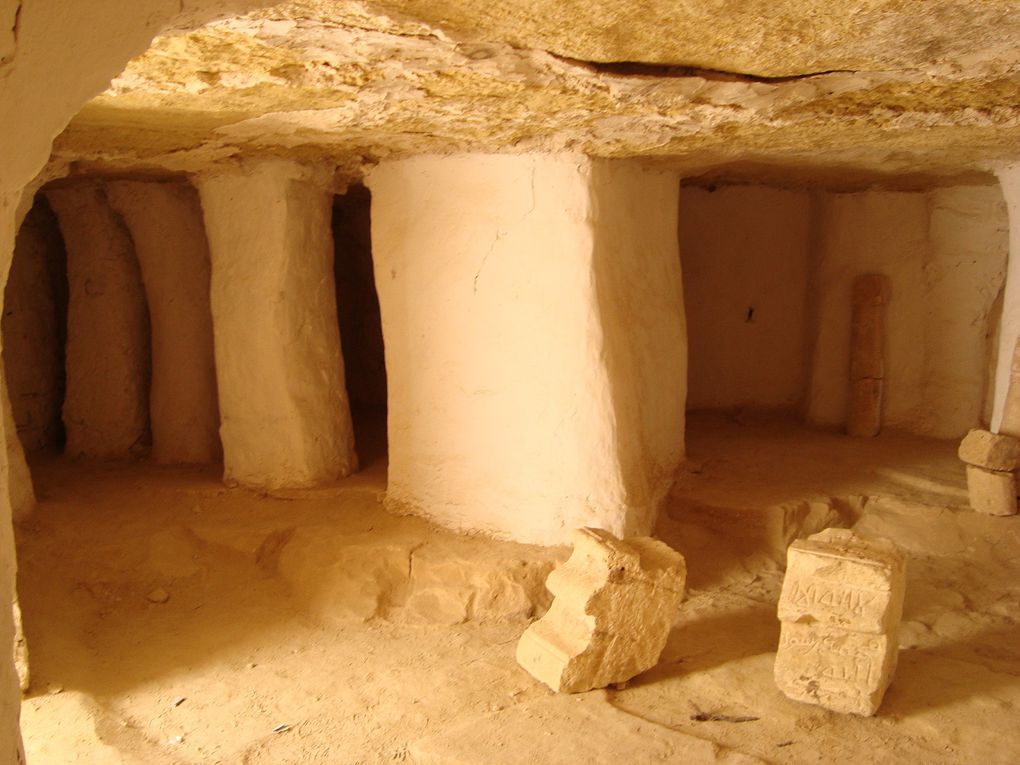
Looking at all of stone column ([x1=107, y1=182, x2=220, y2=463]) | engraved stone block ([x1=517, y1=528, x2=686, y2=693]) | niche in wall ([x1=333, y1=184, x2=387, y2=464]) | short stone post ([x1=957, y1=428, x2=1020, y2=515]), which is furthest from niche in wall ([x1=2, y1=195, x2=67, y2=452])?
short stone post ([x1=957, y1=428, x2=1020, y2=515])

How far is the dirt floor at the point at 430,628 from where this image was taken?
10.0 feet

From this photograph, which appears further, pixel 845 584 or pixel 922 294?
pixel 922 294

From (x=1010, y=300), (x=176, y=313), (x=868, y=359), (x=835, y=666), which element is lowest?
(x=835, y=666)

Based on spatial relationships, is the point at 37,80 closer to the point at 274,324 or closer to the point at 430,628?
the point at 430,628

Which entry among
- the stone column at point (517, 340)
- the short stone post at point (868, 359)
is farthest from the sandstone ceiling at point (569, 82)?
the short stone post at point (868, 359)

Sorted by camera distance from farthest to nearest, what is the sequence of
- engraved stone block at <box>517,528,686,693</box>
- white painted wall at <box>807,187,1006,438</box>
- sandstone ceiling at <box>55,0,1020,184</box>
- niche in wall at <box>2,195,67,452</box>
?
white painted wall at <box>807,187,1006,438</box> < niche in wall at <box>2,195,67,452</box> < engraved stone block at <box>517,528,686,693</box> < sandstone ceiling at <box>55,0,1020,184</box>

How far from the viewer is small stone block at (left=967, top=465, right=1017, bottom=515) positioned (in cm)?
446

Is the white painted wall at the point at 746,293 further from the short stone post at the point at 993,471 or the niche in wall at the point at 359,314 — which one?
the niche in wall at the point at 359,314

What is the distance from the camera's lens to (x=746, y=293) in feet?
21.5

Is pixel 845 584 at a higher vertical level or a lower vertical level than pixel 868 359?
lower

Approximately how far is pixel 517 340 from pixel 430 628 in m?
1.47

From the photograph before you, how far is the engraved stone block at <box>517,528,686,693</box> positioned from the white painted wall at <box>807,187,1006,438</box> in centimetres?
344

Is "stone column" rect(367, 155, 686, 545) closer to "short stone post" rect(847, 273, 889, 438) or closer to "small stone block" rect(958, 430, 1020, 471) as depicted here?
"small stone block" rect(958, 430, 1020, 471)

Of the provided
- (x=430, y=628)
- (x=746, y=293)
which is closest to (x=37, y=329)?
(x=430, y=628)
